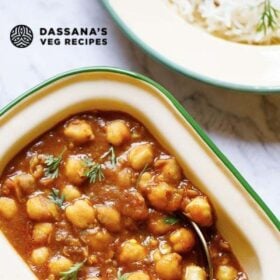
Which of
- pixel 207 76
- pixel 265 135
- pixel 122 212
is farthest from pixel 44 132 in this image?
pixel 265 135

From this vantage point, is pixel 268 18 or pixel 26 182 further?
pixel 268 18

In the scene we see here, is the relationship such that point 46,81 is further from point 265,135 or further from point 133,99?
point 265,135

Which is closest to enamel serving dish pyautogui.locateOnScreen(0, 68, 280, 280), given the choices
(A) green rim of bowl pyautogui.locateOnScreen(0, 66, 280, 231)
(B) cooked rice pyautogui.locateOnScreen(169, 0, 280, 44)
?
(A) green rim of bowl pyautogui.locateOnScreen(0, 66, 280, 231)

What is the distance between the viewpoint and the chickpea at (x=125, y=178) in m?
1.68

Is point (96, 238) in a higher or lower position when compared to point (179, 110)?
lower

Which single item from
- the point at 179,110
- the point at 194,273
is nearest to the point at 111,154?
the point at 179,110

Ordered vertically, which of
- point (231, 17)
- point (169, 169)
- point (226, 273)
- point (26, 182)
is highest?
point (231, 17)

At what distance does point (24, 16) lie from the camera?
1.82 m

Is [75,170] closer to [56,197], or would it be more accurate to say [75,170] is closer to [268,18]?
[56,197]

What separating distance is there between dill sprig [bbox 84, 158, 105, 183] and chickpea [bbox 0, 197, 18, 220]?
0.51 feet

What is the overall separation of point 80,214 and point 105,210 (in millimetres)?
49

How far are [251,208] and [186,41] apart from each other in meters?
0.37

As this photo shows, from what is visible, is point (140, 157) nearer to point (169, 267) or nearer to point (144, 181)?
A: point (144, 181)

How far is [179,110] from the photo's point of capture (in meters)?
1.66
